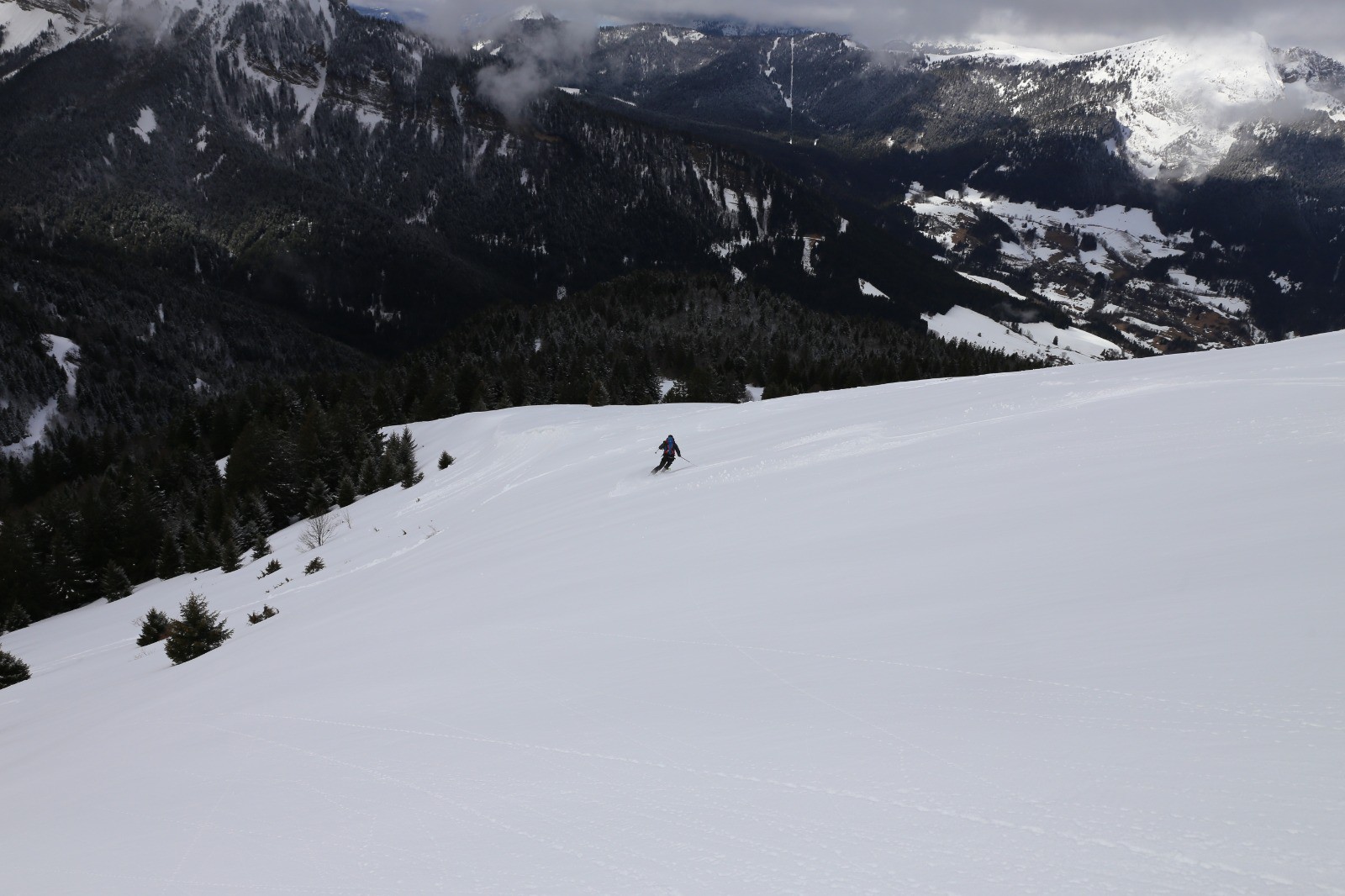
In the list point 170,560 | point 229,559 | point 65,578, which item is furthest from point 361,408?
point 229,559

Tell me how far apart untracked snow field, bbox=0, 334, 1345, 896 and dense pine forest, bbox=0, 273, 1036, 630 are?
25503 mm

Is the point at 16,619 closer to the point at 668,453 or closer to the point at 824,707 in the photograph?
the point at 668,453

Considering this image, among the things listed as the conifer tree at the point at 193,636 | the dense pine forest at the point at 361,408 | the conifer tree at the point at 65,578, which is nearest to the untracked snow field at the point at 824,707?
the conifer tree at the point at 193,636

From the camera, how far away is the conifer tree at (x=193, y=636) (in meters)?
16.3

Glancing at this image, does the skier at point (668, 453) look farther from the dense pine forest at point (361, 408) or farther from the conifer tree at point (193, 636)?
the dense pine forest at point (361, 408)

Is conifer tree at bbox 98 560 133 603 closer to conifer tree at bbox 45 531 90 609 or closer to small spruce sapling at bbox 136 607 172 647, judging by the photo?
conifer tree at bbox 45 531 90 609

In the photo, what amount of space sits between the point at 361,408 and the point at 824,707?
63042 millimetres

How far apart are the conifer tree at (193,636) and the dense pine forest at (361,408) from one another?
666 inches

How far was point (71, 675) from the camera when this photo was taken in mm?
18500

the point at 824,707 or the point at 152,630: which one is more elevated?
the point at 824,707

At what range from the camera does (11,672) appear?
21.0m

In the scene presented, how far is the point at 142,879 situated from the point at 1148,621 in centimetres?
853

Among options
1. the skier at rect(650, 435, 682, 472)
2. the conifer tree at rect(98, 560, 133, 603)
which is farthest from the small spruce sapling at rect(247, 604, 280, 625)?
the conifer tree at rect(98, 560, 133, 603)

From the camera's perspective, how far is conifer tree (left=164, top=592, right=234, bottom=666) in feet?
53.6
